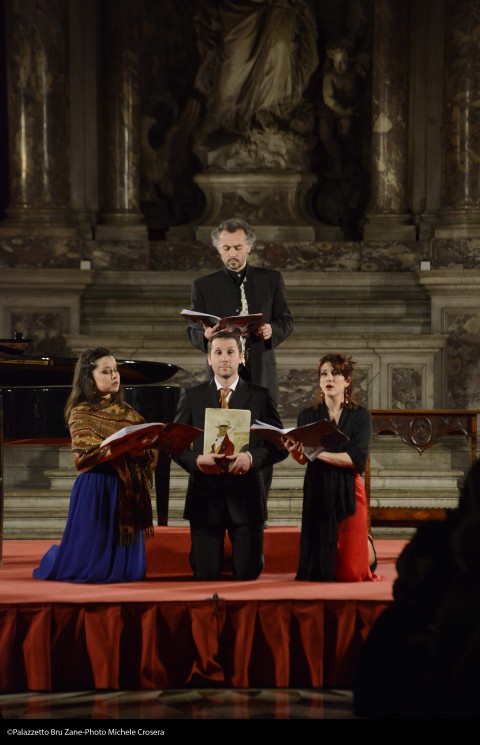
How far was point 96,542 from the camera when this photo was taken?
5207 millimetres

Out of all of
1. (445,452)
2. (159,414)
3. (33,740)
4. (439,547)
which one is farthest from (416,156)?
(439,547)

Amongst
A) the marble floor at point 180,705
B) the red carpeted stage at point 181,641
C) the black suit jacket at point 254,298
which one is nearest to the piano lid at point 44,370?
the black suit jacket at point 254,298

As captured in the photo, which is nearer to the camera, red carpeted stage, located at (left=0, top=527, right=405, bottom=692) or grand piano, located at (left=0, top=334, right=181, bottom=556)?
red carpeted stage, located at (left=0, top=527, right=405, bottom=692)

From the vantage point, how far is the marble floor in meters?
4.25

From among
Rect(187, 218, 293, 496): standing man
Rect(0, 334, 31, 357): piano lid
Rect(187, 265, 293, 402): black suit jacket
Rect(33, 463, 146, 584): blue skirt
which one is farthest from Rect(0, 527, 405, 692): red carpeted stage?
Rect(0, 334, 31, 357): piano lid

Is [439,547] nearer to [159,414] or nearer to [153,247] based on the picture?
[159,414]

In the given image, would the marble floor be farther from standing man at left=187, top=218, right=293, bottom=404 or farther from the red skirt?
standing man at left=187, top=218, right=293, bottom=404

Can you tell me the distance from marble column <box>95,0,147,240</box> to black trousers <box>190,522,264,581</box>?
573 centimetres

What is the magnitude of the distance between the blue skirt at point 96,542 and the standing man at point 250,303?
0.90 m

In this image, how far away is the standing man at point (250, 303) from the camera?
589 centimetres

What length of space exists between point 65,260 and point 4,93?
154 centimetres

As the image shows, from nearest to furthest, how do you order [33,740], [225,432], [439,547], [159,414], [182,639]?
[439,547], [33,740], [182,639], [225,432], [159,414]

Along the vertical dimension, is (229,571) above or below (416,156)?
below

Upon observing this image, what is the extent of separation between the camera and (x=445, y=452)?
370 inches
